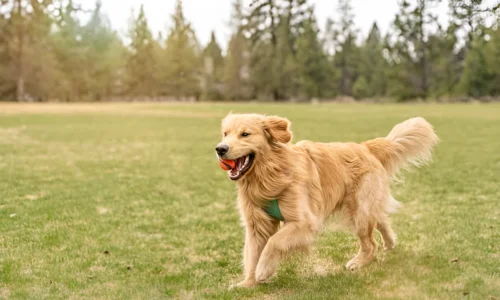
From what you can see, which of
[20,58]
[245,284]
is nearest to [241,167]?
[245,284]

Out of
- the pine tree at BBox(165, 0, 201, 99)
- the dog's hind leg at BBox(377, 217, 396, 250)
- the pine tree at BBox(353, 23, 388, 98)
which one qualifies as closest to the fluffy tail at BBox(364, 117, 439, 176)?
the dog's hind leg at BBox(377, 217, 396, 250)

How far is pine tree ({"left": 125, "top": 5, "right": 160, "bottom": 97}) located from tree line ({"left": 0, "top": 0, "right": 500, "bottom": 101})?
0.16m

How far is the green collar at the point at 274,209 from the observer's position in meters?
4.61

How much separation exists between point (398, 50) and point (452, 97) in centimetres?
926

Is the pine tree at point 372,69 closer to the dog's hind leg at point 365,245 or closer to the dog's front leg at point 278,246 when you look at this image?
the dog's hind leg at point 365,245

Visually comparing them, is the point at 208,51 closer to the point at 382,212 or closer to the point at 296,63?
the point at 296,63

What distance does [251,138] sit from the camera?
177 inches

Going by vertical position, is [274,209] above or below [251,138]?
below

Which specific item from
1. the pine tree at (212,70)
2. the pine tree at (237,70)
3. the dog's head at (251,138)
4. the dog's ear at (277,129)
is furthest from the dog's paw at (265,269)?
the pine tree at (212,70)

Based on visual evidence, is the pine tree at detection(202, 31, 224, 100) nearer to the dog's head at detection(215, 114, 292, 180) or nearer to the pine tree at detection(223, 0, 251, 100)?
the pine tree at detection(223, 0, 251, 100)

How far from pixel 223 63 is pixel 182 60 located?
14687 millimetres

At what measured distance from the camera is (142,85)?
6425 centimetres

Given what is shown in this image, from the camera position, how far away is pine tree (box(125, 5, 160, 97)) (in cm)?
4803

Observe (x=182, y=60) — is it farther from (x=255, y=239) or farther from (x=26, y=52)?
(x=255, y=239)
